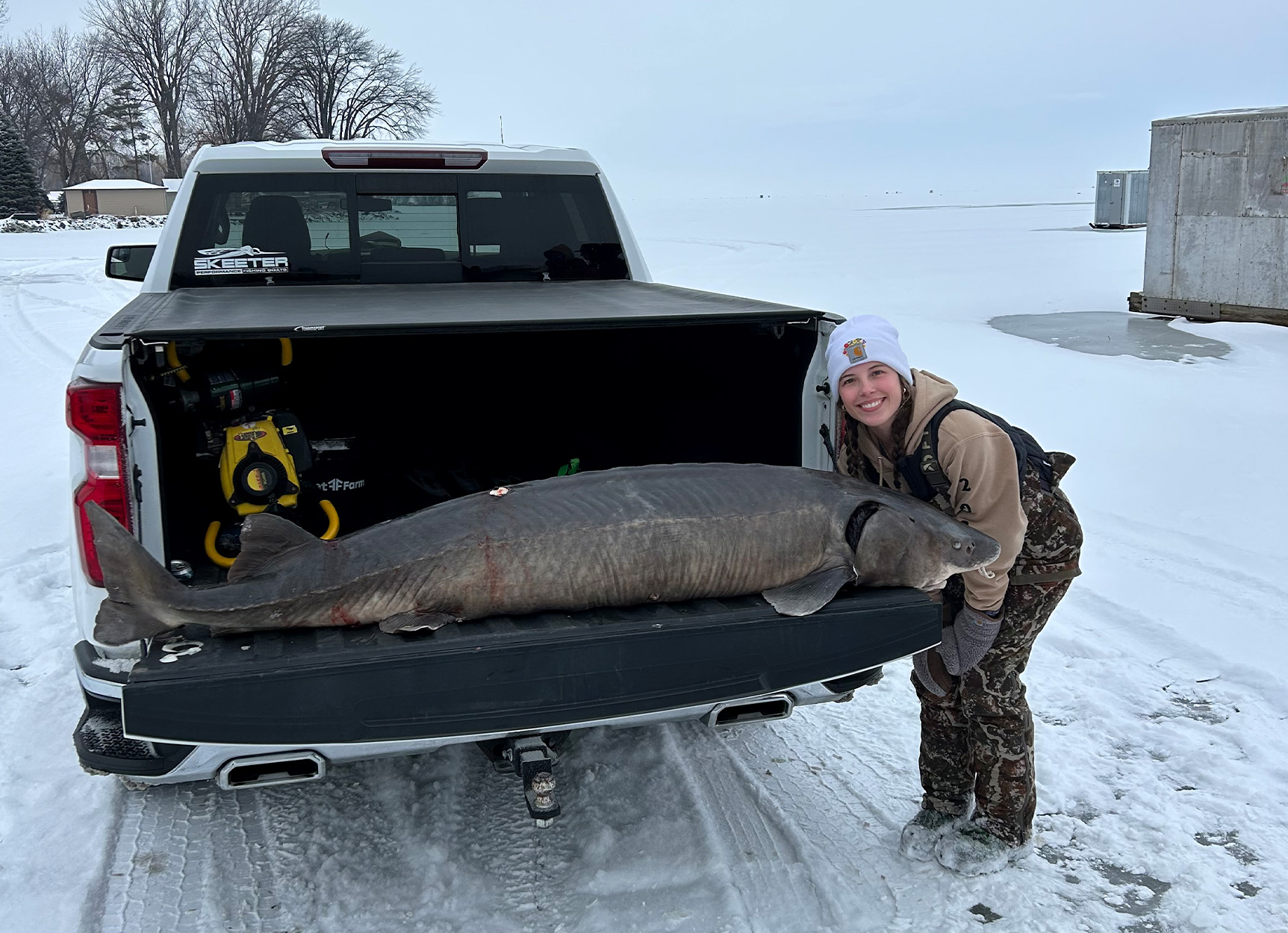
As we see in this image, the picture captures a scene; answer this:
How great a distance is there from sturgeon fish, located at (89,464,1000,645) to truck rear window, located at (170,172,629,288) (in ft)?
9.03

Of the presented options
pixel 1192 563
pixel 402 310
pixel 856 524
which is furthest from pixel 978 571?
pixel 1192 563

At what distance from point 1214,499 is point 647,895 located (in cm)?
539

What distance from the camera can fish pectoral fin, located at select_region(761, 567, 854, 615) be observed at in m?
2.91

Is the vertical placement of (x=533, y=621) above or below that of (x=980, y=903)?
above

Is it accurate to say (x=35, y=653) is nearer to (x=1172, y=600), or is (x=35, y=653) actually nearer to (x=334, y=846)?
(x=334, y=846)

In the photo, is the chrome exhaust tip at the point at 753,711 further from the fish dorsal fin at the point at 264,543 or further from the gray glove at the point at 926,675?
the fish dorsal fin at the point at 264,543

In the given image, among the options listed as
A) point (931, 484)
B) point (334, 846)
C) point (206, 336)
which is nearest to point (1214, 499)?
point (931, 484)

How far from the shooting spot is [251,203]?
5293 millimetres

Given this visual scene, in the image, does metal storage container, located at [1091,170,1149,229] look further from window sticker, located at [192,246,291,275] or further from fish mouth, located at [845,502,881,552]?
fish mouth, located at [845,502,881,552]

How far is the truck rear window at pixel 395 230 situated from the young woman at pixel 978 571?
2749mm

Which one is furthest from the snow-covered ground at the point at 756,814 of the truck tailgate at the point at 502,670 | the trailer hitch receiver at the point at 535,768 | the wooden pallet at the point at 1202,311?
the wooden pallet at the point at 1202,311

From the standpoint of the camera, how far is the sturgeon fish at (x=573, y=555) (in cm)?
278

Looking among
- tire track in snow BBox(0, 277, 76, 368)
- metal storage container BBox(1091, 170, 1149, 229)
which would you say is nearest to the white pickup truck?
tire track in snow BBox(0, 277, 76, 368)

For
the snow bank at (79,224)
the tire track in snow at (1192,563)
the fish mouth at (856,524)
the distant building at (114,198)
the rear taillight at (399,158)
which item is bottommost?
the tire track in snow at (1192,563)
